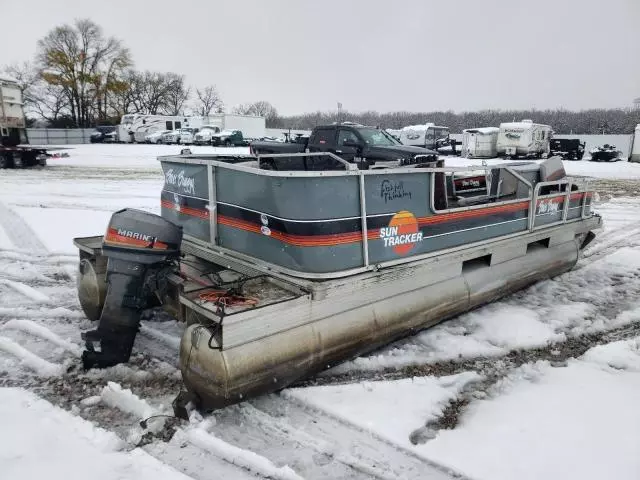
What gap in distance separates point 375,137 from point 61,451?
361 inches

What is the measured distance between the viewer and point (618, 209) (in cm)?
1138

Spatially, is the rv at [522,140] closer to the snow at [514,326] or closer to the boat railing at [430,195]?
the boat railing at [430,195]

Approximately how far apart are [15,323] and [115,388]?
5.47ft

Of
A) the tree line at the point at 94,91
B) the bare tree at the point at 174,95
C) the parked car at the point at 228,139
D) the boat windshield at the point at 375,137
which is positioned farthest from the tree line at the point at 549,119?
the boat windshield at the point at 375,137

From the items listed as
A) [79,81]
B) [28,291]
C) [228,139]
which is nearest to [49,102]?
[79,81]

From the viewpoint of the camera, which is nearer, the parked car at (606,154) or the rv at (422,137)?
the parked car at (606,154)

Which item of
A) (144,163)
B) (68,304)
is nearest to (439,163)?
(68,304)

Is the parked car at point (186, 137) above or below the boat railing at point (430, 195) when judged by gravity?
above

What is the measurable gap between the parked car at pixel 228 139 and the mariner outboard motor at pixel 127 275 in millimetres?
32234

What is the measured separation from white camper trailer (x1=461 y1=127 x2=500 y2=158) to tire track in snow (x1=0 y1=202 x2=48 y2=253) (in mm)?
A: 24945

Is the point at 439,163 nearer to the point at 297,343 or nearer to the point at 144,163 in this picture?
the point at 297,343

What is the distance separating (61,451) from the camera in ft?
9.00

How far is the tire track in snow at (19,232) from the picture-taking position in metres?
6.92

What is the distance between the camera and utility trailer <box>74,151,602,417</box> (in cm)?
315
